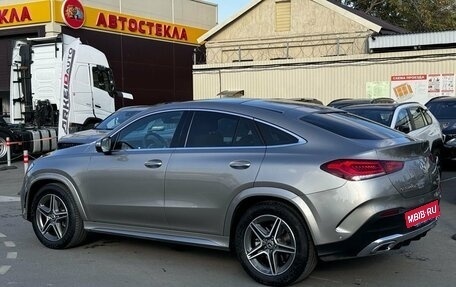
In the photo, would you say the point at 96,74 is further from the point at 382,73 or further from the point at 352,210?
the point at 352,210

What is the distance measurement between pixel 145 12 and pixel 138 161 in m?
25.3

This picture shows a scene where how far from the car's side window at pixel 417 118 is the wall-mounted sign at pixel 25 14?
17.8 metres

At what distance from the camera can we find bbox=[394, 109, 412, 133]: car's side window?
10148 mm

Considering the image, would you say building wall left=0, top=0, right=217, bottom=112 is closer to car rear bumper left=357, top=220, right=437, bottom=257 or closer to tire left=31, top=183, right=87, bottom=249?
tire left=31, top=183, right=87, bottom=249

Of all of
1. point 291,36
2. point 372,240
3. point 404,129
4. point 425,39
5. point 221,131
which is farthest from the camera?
point 291,36

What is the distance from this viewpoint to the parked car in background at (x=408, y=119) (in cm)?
1017

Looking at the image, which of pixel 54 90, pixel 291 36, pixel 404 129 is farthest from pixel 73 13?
pixel 404 129

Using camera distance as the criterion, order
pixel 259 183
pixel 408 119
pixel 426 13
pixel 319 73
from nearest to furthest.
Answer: pixel 259 183
pixel 408 119
pixel 319 73
pixel 426 13

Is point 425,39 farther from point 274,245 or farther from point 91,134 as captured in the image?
point 274,245

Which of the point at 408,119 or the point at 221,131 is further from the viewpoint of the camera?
the point at 408,119

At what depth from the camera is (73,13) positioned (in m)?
25.0

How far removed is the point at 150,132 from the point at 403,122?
587cm

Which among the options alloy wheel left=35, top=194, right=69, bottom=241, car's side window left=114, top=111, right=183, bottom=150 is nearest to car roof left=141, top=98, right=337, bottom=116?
car's side window left=114, top=111, right=183, bottom=150

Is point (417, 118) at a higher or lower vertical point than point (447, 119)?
higher
